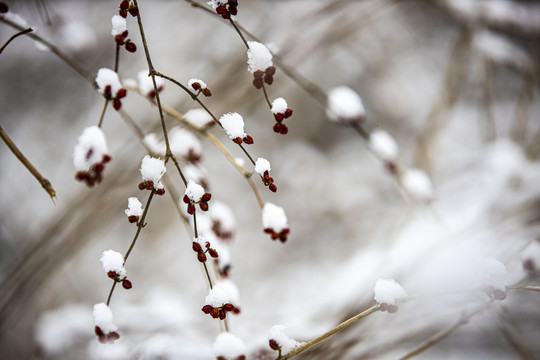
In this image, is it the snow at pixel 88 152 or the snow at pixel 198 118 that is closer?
the snow at pixel 88 152

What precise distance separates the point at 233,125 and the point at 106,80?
185mm

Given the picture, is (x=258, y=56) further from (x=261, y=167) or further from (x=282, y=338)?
(x=282, y=338)

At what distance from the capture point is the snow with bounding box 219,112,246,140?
45 cm

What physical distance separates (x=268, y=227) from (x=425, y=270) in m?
0.53

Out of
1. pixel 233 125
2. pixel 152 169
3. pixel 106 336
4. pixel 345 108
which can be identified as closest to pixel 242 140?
pixel 233 125

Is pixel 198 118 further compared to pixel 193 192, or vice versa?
pixel 198 118

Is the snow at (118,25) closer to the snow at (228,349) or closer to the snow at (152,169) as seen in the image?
→ the snow at (152,169)

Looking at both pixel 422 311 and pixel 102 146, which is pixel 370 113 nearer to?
pixel 422 311

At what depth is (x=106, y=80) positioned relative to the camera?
457 millimetres

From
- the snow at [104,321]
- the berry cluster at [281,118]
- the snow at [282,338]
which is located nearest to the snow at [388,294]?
the snow at [282,338]

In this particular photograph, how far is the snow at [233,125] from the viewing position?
0.45 metres

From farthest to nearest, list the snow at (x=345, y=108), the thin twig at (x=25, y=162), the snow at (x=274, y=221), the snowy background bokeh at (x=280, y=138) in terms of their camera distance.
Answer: the snowy background bokeh at (x=280, y=138) → the snow at (x=345, y=108) → the snow at (x=274, y=221) → the thin twig at (x=25, y=162)

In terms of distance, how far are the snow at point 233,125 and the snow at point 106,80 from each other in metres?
0.16

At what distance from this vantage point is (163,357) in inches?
31.0
